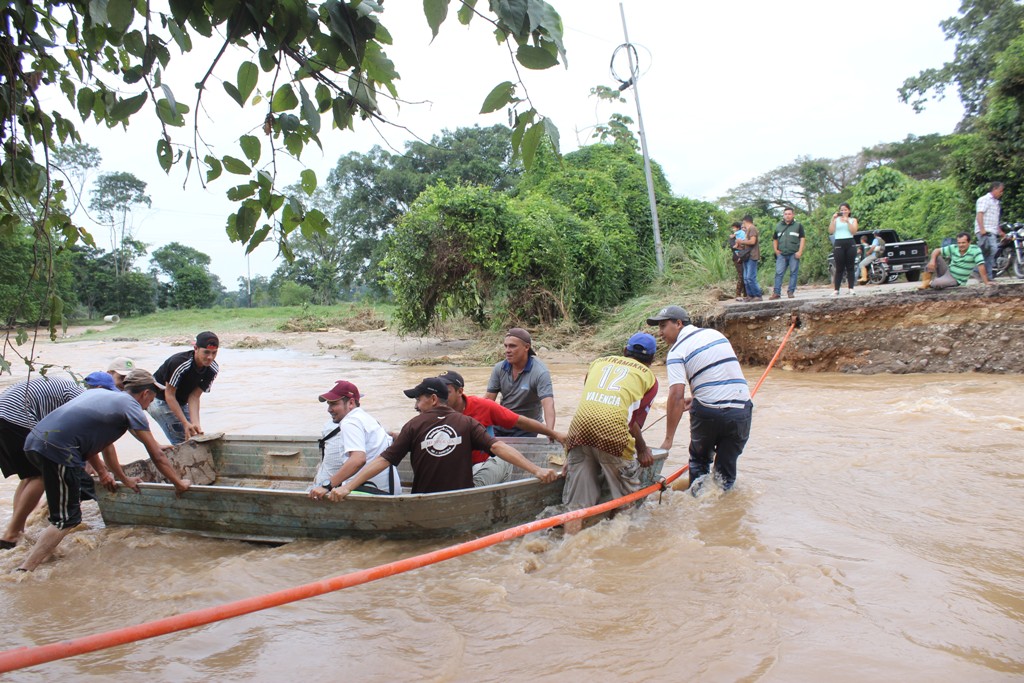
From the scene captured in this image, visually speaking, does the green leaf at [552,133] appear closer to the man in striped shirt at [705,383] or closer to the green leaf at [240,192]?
the green leaf at [240,192]

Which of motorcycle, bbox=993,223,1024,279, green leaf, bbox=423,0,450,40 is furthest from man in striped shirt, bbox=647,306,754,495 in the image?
motorcycle, bbox=993,223,1024,279

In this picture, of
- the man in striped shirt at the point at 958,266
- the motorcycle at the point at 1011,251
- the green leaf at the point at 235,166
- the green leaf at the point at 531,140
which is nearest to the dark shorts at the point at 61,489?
the green leaf at the point at 235,166

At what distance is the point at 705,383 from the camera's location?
17.9 feet

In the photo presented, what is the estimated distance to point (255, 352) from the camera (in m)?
24.5

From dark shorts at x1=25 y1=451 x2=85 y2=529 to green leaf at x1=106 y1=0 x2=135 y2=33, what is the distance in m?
3.95

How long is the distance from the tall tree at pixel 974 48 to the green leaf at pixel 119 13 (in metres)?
24.8

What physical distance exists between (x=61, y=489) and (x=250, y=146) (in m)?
3.79

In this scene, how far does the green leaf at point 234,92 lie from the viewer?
2.08 metres

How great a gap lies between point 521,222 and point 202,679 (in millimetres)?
13469

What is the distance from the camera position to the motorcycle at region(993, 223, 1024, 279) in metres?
12.4

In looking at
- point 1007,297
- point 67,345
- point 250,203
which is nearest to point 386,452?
point 250,203

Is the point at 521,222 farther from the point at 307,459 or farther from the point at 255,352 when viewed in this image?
the point at 255,352

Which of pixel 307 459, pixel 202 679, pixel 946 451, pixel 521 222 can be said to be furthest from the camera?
pixel 521 222

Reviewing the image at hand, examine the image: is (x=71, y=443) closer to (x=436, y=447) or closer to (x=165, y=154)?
(x=436, y=447)
